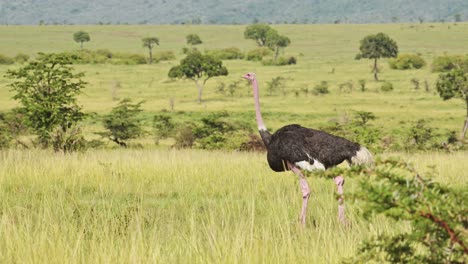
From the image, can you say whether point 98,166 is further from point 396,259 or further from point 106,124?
point 106,124

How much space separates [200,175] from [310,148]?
2774 millimetres

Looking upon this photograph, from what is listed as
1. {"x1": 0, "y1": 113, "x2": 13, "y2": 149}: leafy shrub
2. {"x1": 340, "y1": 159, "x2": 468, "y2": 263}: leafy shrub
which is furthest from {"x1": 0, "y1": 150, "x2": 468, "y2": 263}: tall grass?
{"x1": 0, "y1": 113, "x2": 13, "y2": 149}: leafy shrub

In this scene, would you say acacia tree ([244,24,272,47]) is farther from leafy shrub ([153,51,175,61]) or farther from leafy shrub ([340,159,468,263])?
leafy shrub ([340,159,468,263])

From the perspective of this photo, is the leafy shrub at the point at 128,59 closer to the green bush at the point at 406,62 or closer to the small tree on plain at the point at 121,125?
the green bush at the point at 406,62

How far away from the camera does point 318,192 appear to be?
30.6 ft

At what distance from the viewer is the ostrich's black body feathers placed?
8.05 m

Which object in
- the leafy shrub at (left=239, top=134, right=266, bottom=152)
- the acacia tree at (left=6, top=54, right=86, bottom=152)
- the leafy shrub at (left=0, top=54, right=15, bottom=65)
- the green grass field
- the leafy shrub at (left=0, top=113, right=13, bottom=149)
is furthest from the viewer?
the leafy shrub at (left=0, top=54, right=15, bottom=65)

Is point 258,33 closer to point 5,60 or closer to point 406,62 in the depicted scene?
point 406,62

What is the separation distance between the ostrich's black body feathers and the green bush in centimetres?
6835

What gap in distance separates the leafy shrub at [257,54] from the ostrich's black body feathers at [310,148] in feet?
266

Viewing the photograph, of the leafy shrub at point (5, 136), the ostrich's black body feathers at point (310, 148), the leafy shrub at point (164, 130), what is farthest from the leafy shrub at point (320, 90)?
the ostrich's black body feathers at point (310, 148)

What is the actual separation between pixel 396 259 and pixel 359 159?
4.87 metres

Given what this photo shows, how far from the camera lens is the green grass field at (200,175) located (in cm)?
506

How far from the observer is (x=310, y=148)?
808 cm
